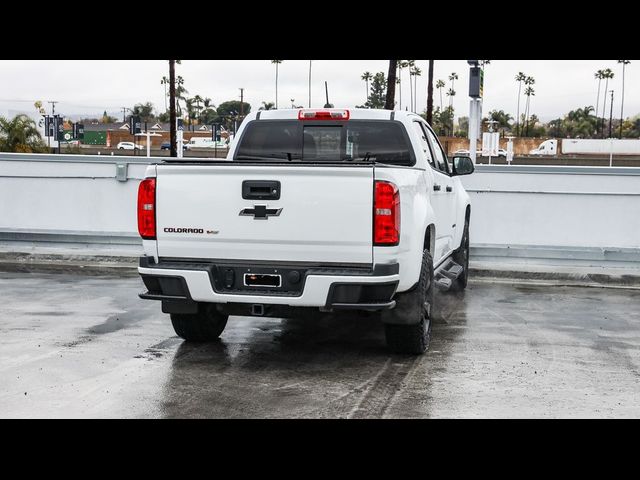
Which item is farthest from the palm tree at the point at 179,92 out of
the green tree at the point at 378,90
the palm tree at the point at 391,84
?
the palm tree at the point at 391,84

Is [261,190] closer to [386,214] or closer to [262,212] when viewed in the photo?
[262,212]

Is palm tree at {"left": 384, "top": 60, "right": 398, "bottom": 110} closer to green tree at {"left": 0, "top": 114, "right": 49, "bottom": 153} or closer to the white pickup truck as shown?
the white pickup truck

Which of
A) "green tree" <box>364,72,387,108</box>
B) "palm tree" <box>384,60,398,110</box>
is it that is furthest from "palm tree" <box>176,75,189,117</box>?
"palm tree" <box>384,60,398,110</box>

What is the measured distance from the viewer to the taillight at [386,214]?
6674 millimetres

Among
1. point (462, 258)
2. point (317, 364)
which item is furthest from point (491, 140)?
point (317, 364)

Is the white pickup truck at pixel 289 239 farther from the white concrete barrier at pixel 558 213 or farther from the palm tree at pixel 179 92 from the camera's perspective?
the palm tree at pixel 179 92

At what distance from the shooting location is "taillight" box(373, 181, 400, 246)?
6.67 meters

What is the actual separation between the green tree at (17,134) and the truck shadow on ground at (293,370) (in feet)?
143

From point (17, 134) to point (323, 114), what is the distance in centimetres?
4507

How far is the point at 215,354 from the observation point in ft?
25.3
